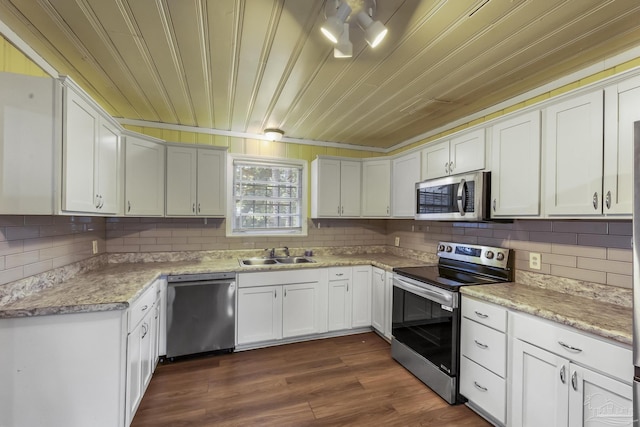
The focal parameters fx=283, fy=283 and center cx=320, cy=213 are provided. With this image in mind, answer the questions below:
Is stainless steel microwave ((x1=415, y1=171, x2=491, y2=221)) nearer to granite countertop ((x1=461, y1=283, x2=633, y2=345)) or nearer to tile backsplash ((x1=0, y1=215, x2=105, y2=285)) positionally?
granite countertop ((x1=461, y1=283, x2=633, y2=345))

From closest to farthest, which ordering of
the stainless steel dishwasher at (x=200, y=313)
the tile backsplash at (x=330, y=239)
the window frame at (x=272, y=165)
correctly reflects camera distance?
the tile backsplash at (x=330, y=239), the stainless steel dishwasher at (x=200, y=313), the window frame at (x=272, y=165)

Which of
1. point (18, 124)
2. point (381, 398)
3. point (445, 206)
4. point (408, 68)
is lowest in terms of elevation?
point (381, 398)

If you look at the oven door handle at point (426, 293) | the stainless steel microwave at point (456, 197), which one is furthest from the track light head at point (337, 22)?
the oven door handle at point (426, 293)

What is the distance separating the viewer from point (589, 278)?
6.19 ft

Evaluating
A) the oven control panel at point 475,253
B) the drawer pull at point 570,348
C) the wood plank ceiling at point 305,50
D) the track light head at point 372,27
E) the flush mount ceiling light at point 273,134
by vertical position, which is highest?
the wood plank ceiling at point 305,50

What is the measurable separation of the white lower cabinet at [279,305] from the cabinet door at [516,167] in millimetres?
1908

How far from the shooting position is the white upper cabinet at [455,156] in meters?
2.38

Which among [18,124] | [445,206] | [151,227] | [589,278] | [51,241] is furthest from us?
[151,227]

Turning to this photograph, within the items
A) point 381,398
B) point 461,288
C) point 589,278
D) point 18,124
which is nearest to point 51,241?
point 18,124

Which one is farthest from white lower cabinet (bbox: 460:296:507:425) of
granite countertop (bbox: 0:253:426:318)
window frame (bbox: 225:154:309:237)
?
window frame (bbox: 225:154:309:237)

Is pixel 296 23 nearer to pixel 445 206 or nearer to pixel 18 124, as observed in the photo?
pixel 18 124

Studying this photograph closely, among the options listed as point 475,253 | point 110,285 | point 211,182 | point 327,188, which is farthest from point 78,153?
point 475,253

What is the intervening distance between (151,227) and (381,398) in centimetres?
287

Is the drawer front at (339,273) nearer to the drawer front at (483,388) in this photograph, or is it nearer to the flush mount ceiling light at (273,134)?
the drawer front at (483,388)
